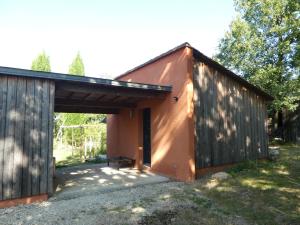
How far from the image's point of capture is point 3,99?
17.5ft

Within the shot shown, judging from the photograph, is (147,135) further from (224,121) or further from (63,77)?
(63,77)

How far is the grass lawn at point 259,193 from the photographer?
184 inches

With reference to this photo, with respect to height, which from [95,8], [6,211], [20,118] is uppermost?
[95,8]

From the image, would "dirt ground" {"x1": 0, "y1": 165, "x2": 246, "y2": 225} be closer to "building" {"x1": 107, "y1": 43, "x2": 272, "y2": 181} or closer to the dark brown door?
"building" {"x1": 107, "y1": 43, "x2": 272, "y2": 181}

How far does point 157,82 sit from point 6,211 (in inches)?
235

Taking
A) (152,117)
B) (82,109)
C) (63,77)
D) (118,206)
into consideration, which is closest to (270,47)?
(152,117)

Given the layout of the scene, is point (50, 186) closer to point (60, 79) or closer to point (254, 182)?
point (60, 79)

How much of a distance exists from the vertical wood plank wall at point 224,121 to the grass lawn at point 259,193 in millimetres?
759

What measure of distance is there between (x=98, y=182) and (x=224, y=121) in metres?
4.88

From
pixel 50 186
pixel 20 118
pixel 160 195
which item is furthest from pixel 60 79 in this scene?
pixel 160 195

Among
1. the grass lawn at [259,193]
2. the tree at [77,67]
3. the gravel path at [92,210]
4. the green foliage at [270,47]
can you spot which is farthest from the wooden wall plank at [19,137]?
the tree at [77,67]

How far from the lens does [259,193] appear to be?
604 centimetres

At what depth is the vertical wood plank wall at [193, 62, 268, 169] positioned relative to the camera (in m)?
8.06

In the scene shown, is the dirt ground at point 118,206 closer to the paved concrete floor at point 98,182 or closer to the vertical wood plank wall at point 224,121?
the paved concrete floor at point 98,182
